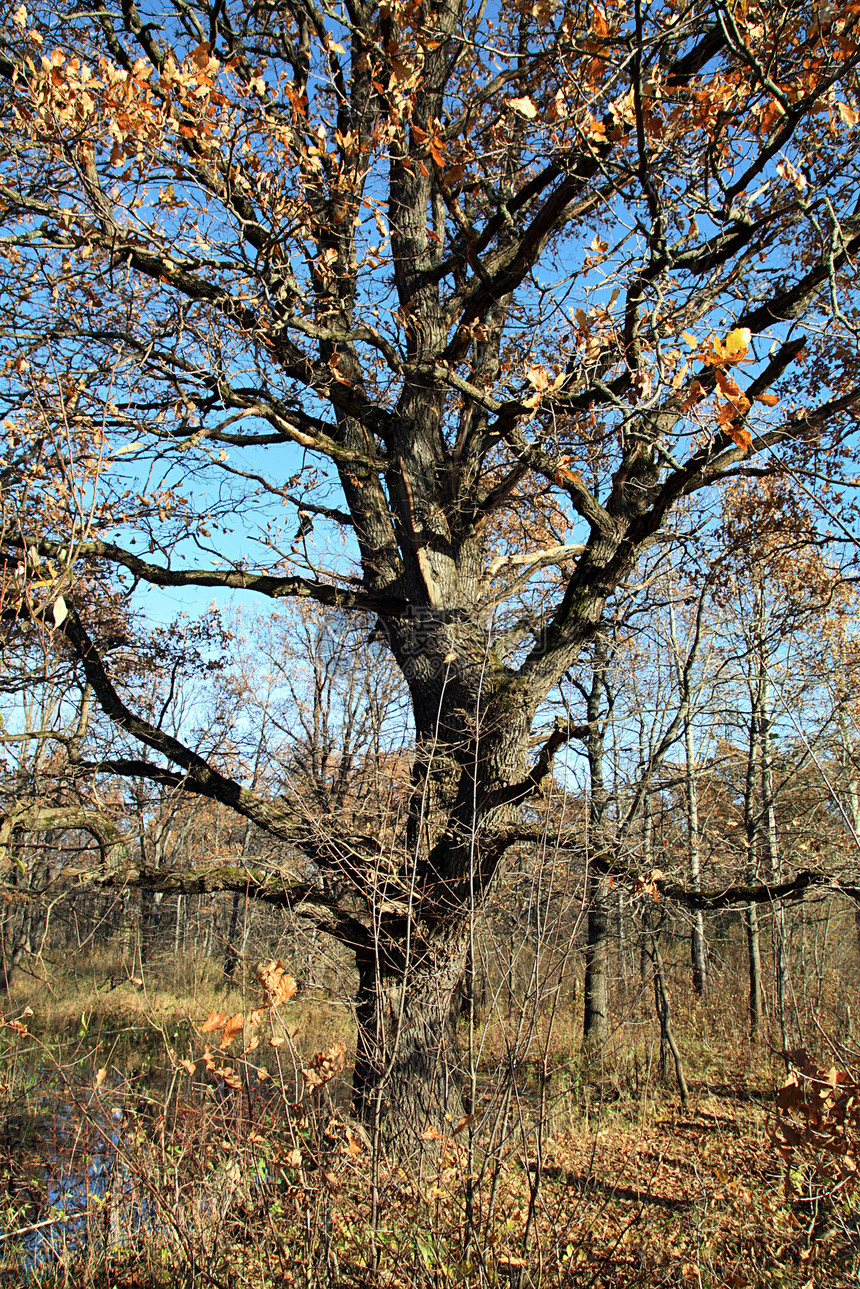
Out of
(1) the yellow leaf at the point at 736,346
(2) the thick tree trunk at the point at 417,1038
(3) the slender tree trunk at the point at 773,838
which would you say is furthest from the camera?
(3) the slender tree trunk at the point at 773,838

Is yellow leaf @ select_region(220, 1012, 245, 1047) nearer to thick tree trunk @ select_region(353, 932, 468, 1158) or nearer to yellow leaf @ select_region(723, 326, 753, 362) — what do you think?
thick tree trunk @ select_region(353, 932, 468, 1158)

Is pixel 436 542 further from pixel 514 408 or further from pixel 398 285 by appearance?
pixel 398 285

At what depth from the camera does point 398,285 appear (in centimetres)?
685

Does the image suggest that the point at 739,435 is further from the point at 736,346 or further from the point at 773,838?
the point at 773,838

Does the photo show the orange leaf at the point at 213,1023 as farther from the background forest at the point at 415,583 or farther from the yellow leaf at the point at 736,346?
the yellow leaf at the point at 736,346

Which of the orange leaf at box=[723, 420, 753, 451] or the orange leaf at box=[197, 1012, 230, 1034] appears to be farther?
the orange leaf at box=[197, 1012, 230, 1034]

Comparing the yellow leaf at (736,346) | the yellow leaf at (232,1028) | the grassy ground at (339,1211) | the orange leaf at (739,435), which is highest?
the yellow leaf at (736,346)

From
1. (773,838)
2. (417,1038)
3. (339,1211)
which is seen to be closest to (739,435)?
(339,1211)

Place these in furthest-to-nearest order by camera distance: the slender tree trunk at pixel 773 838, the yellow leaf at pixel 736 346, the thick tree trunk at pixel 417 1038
Answer: the slender tree trunk at pixel 773 838 → the thick tree trunk at pixel 417 1038 → the yellow leaf at pixel 736 346

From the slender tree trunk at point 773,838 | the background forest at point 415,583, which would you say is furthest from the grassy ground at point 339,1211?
the slender tree trunk at point 773,838

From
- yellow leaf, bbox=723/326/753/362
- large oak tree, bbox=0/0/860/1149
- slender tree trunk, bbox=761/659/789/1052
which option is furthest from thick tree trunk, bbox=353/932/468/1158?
slender tree trunk, bbox=761/659/789/1052

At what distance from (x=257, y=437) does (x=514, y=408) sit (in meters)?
2.49

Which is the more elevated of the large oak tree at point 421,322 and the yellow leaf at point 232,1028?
the large oak tree at point 421,322

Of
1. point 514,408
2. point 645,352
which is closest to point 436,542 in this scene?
point 514,408
